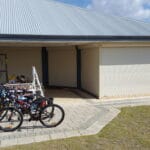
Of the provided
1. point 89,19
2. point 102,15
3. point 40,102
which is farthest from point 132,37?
point 40,102

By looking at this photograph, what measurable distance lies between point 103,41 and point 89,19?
2.70 m

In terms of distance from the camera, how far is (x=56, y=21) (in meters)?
10.9

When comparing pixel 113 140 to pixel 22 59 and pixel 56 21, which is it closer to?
pixel 56 21

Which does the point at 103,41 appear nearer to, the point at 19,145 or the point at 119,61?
the point at 119,61

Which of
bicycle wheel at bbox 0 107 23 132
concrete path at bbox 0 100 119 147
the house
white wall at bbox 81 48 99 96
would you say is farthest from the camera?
white wall at bbox 81 48 99 96

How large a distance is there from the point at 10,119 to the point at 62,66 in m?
7.84

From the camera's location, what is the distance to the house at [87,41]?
31.7 feet

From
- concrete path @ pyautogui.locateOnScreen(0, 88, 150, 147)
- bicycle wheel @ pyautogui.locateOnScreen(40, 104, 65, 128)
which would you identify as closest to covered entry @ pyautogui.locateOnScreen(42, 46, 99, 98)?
concrete path @ pyautogui.locateOnScreen(0, 88, 150, 147)

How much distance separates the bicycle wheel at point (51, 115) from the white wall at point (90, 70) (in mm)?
3950

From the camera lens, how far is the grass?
551 centimetres

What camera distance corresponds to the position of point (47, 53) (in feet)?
48.0

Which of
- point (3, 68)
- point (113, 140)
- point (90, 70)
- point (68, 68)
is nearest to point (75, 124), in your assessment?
point (113, 140)

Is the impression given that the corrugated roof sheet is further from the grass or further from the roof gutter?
the grass

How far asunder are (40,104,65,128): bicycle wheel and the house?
10.5ft
